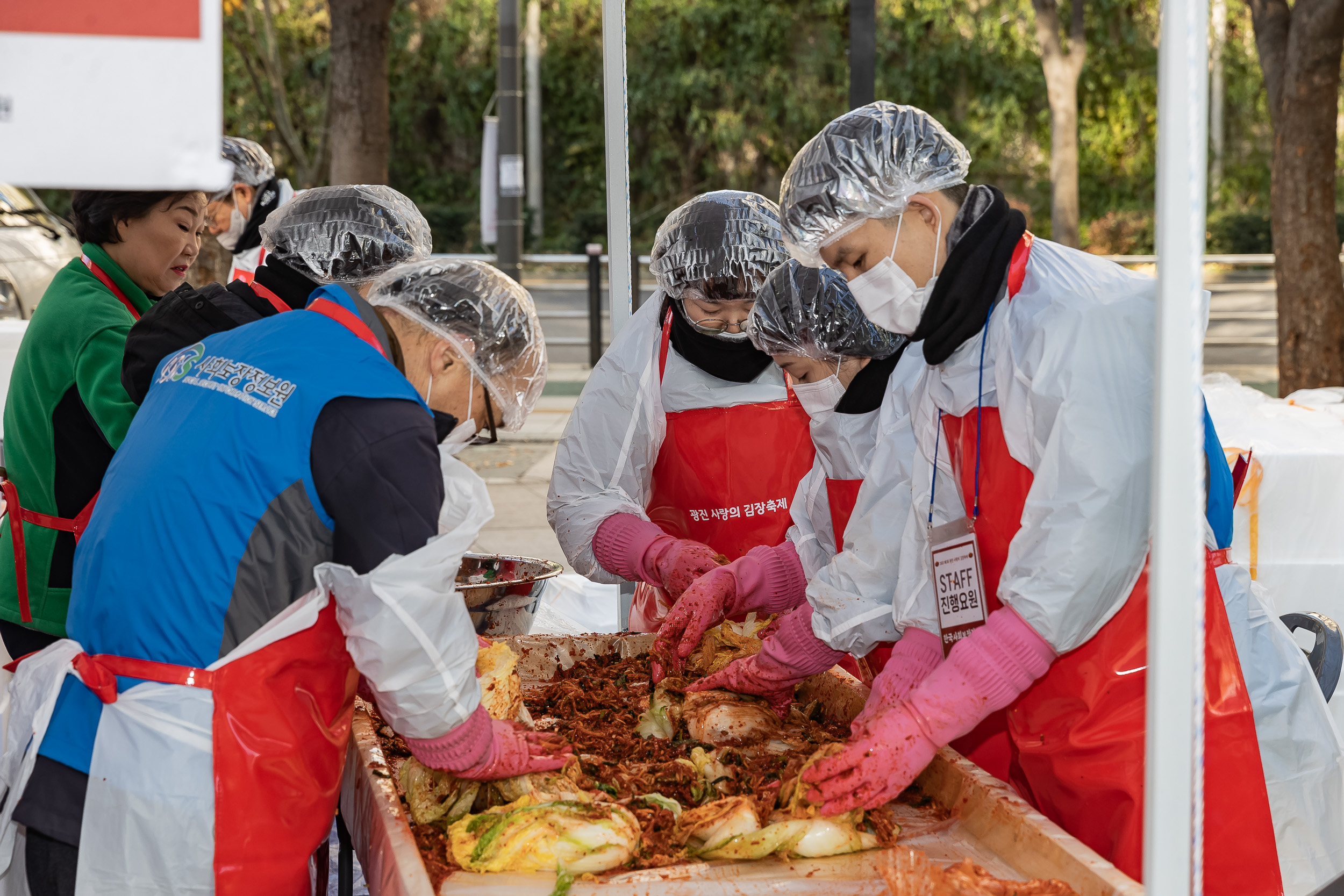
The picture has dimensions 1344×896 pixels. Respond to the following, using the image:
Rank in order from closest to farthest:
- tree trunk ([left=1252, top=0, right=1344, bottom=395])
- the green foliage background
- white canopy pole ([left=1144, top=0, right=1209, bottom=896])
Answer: white canopy pole ([left=1144, top=0, right=1209, bottom=896]), tree trunk ([left=1252, top=0, right=1344, bottom=395]), the green foliage background

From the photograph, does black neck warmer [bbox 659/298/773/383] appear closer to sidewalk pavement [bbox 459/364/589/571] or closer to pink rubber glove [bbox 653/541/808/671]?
pink rubber glove [bbox 653/541/808/671]

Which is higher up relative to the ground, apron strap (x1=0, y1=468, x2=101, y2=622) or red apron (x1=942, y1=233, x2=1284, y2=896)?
apron strap (x1=0, y1=468, x2=101, y2=622)

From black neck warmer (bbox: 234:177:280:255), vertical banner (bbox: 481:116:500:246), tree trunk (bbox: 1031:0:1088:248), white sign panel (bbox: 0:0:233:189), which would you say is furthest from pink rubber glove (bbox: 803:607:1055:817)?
tree trunk (bbox: 1031:0:1088:248)

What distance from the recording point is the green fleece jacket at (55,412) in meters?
2.45

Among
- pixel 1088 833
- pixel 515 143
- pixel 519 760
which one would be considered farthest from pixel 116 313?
pixel 515 143

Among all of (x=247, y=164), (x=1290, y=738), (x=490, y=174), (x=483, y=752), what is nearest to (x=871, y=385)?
(x=1290, y=738)

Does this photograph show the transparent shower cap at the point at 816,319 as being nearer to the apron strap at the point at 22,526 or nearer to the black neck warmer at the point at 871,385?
the black neck warmer at the point at 871,385

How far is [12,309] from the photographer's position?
7.71 metres

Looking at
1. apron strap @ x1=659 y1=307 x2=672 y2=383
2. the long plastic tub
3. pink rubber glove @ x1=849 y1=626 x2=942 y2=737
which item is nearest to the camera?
the long plastic tub

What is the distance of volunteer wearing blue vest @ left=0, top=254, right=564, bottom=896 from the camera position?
1734mm

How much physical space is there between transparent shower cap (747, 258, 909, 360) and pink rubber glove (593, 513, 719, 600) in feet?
2.05

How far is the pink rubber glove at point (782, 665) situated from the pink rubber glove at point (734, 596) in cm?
19

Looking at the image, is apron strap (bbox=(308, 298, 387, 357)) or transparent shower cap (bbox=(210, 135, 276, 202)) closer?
apron strap (bbox=(308, 298, 387, 357))

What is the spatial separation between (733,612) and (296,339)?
1.42 m
